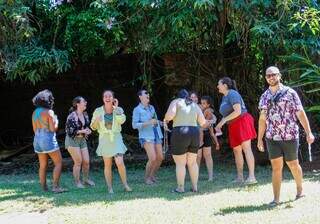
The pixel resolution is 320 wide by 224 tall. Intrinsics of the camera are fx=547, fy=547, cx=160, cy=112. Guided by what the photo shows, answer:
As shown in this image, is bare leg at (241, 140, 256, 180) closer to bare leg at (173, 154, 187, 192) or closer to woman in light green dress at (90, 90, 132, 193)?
bare leg at (173, 154, 187, 192)

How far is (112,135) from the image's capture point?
27.0 feet

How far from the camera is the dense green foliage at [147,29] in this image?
916cm

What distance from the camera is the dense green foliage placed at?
30.0ft

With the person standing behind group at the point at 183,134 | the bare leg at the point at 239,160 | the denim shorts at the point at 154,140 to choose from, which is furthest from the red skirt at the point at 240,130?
the denim shorts at the point at 154,140

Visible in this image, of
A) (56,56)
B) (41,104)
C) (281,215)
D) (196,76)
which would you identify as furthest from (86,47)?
(281,215)

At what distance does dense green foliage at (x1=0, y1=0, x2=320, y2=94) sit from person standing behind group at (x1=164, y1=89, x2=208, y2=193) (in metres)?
1.66

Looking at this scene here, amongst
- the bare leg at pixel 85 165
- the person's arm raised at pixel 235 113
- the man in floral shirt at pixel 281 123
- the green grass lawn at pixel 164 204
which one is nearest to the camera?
the green grass lawn at pixel 164 204

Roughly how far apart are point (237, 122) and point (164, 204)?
2153 mm

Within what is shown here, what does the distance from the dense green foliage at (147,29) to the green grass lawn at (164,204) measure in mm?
2315

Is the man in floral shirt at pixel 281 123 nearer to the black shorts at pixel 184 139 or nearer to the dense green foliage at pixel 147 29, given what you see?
the black shorts at pixel 184 139

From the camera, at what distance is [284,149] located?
6801 millimetres

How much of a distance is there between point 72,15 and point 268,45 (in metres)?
3.67

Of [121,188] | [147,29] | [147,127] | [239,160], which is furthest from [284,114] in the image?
[147,29]

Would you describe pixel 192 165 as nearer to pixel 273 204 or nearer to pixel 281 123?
pixel 273 204
